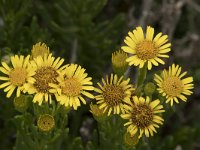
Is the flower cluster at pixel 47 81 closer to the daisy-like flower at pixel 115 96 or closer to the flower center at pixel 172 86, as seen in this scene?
the daisy-like flower at pixel 115 96

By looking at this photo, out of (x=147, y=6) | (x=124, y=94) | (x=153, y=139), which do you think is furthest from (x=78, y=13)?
(x=124, y=94)

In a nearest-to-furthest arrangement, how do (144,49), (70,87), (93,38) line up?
(70,87)
(144,49)
(93,38)

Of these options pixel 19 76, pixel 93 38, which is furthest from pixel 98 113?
pixel 93 38

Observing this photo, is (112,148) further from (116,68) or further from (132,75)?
(132,75)

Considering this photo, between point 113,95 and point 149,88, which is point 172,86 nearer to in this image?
point 149,88

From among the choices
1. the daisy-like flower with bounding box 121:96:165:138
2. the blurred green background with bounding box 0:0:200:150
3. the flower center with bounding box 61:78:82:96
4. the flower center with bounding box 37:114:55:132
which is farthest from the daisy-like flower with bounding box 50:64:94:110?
the blurred green background with bounding box 0:0:200:150

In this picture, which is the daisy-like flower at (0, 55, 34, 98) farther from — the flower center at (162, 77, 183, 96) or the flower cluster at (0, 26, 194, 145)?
the flower center at (162, 77, 183, 96)

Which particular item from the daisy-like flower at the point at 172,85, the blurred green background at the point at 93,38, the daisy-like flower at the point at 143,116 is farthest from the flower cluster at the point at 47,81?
the blurred green background at the point at 93,38
